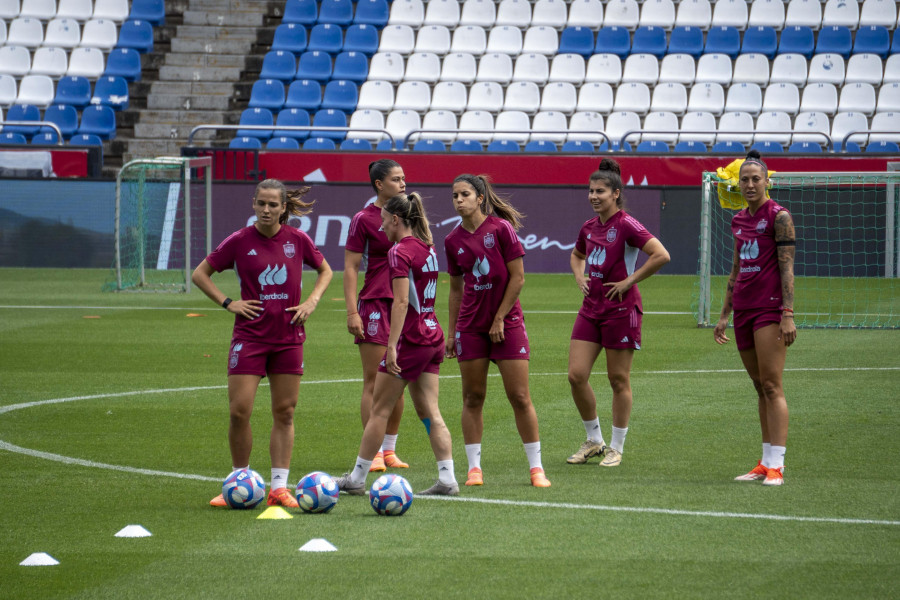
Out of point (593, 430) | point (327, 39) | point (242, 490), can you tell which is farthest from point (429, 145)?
point (242, 490)

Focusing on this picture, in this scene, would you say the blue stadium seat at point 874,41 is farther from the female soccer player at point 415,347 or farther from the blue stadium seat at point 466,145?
the female soccer player at point 415,347

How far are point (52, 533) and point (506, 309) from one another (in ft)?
9.86

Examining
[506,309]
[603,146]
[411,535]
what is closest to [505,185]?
[603,146]

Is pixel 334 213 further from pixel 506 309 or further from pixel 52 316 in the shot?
pixel 506 309

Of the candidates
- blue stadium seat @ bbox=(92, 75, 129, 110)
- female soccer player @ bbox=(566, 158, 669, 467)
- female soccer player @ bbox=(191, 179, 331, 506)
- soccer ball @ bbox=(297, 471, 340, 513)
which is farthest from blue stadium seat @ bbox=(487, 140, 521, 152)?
soccer ball @ bbox=(297, 471, 340, 513)

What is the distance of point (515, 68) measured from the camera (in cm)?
2831

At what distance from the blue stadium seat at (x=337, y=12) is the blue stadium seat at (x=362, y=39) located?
2.20 feet

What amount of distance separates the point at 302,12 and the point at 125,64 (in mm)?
4698

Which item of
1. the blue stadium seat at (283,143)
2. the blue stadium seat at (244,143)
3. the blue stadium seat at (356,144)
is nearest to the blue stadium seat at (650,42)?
the blue stadium seat at (356,144)

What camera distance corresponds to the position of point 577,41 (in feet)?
94.1

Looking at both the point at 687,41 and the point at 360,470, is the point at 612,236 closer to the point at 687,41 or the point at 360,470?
the point at 360,470

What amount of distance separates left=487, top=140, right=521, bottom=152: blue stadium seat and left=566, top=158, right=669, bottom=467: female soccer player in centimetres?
1693

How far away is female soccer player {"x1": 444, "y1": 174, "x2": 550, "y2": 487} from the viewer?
7.53 meters

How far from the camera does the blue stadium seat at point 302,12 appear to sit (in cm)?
3047
